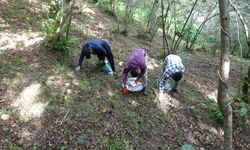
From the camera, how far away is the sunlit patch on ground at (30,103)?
5.68 m

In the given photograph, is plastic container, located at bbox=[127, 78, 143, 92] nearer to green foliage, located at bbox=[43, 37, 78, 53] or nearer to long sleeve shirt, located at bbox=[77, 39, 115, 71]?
long sleeve shirt, located at bbox=[77, 39, 115, 71]

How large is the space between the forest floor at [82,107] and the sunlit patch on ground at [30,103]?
0.02 meters

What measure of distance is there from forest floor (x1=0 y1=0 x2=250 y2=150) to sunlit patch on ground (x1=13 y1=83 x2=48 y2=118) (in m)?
0.02

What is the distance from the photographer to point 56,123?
5.55 meters

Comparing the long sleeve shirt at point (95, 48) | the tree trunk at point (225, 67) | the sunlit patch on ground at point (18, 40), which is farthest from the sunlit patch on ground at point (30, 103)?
the tree trunk at point (225, 67)

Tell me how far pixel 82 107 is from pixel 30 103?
3.39ft

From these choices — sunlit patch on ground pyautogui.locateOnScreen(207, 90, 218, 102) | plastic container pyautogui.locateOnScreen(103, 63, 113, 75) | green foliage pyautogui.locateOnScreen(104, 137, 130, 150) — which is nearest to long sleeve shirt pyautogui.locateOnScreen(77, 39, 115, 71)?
plastic container pyautogui.locateOnScreen(103, 63, 113, 75)

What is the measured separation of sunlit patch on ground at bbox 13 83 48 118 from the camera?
568cm

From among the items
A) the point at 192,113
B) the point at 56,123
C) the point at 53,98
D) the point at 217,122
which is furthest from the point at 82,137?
the point at 217,122

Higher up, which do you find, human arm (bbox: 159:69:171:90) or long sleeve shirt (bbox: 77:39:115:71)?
long sleeve shirt (bbox: 77:39:115:71)

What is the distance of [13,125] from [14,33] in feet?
11.8

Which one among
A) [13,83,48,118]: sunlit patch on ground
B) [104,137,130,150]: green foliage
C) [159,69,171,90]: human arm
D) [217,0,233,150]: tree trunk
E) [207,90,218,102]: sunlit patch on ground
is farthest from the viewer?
[207,90,218,102]: sunlit patch on ground

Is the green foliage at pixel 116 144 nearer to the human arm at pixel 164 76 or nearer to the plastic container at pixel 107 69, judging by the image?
the human arm at pixel 164 76

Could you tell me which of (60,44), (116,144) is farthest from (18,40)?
(116,144)
